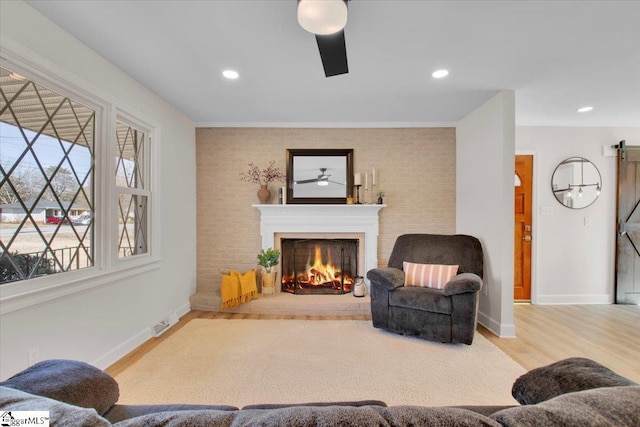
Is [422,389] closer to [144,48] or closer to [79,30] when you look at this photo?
[144,48]

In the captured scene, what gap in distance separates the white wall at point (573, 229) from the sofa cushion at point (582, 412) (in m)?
4.10

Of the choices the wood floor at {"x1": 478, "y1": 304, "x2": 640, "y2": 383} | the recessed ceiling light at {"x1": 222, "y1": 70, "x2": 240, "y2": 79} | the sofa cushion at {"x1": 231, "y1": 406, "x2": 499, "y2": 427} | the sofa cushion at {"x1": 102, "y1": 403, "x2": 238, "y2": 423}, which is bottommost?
the wood floor at {"x1": 478, "y1": 304, "x2": 640, "y2": 383}

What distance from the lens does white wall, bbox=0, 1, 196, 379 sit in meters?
1.66

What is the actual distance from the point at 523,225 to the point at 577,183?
92 centimetres

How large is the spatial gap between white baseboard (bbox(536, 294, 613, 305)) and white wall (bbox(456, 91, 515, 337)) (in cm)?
146

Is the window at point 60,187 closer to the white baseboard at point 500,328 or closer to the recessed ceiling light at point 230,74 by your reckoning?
the recessed ceiling light at point 230,74

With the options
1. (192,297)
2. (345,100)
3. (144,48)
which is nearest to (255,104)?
(345,100)

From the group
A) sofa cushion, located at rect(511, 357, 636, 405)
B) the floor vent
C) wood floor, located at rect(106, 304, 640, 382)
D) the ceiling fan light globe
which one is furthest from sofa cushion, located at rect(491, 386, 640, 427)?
the floor vent

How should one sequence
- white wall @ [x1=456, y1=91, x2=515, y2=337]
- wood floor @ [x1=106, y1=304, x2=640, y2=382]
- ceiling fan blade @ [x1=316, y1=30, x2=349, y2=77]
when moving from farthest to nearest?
1. white wall @ [x1=456, y1=91, x2=515, y2=337]
2. wood floor @ [x1=106, y1=304, x2=640, y2=382]
3. ceiling fan blade @ [x1=316, y1=30, x2=349, y2=77]

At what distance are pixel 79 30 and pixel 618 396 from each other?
3102mm

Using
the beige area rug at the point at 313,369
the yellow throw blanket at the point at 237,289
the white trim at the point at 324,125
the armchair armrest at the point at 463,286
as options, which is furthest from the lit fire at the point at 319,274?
the white trim at the point at 324,125

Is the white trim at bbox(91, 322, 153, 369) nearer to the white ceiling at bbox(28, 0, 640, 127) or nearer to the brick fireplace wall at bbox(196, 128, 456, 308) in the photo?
the brick fireplace wall at bbox(196, 128, 456, 308)

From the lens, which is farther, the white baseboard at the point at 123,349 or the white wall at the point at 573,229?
the white wall at the point at 573,229

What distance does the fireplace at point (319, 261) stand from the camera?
Result: 3.95 meters
